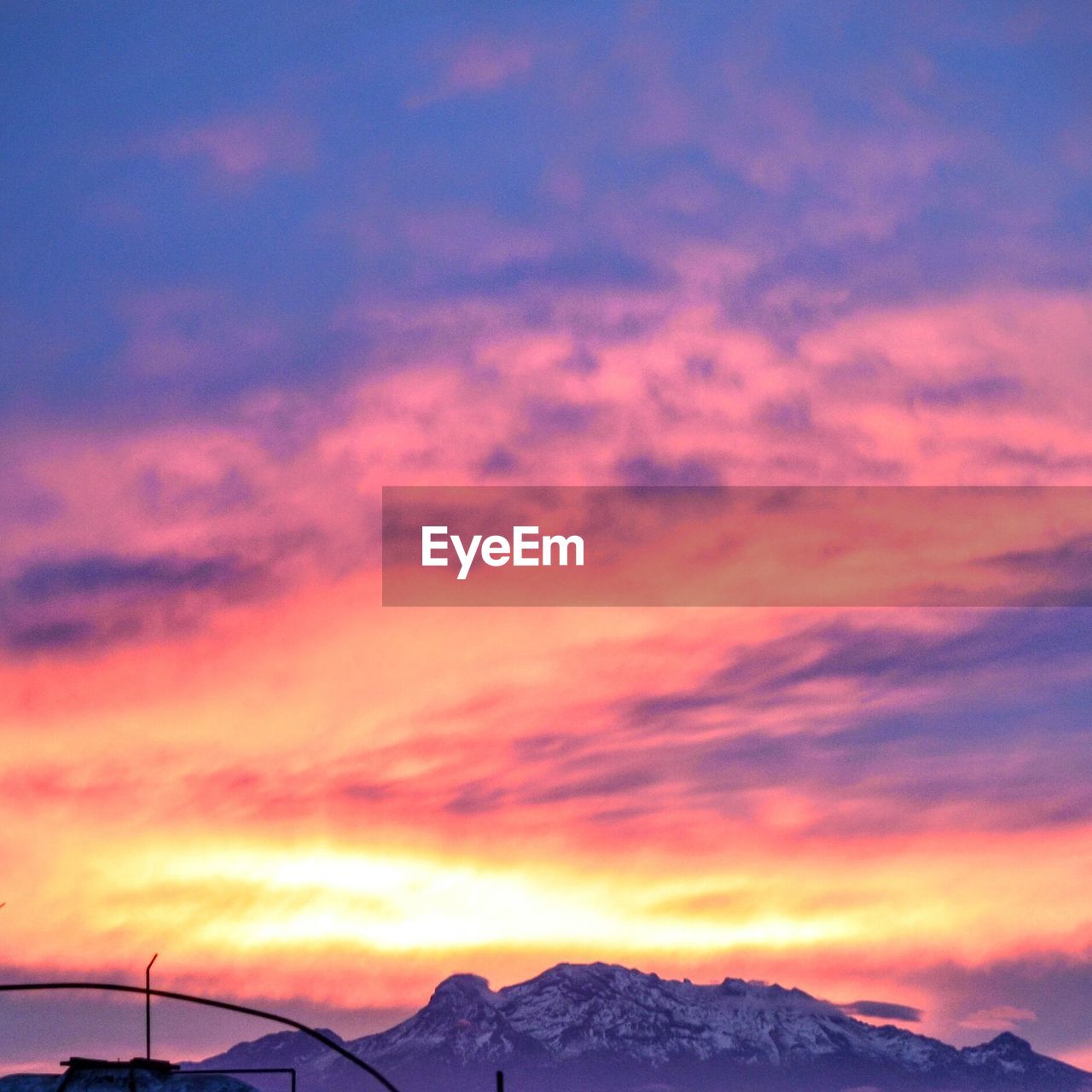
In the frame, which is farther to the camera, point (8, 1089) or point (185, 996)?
point (8, 1089)

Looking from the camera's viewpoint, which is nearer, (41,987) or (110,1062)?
(41,987)

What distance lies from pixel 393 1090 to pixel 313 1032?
201 inches

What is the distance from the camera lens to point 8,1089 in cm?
5256

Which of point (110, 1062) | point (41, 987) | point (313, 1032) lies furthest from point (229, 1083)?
point (41, 987)

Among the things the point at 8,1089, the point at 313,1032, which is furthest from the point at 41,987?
the point at 8,1089

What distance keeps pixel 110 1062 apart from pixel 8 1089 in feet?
11.8

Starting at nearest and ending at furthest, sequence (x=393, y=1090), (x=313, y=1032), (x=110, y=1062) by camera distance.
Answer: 1. (x=393, y=1090)
2. (x=313, y=1032)
3. (x=110, y=1062)

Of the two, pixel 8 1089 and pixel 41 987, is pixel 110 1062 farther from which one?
pixel 41 987

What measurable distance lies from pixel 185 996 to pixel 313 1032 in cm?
368

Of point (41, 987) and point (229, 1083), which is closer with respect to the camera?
point (41, 987)

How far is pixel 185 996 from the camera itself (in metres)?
43.8

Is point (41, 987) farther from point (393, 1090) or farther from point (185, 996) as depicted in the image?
point (393, 1090)

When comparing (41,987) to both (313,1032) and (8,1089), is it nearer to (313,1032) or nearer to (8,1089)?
(313,1032)

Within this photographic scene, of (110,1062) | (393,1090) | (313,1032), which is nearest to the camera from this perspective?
(393,1090)
